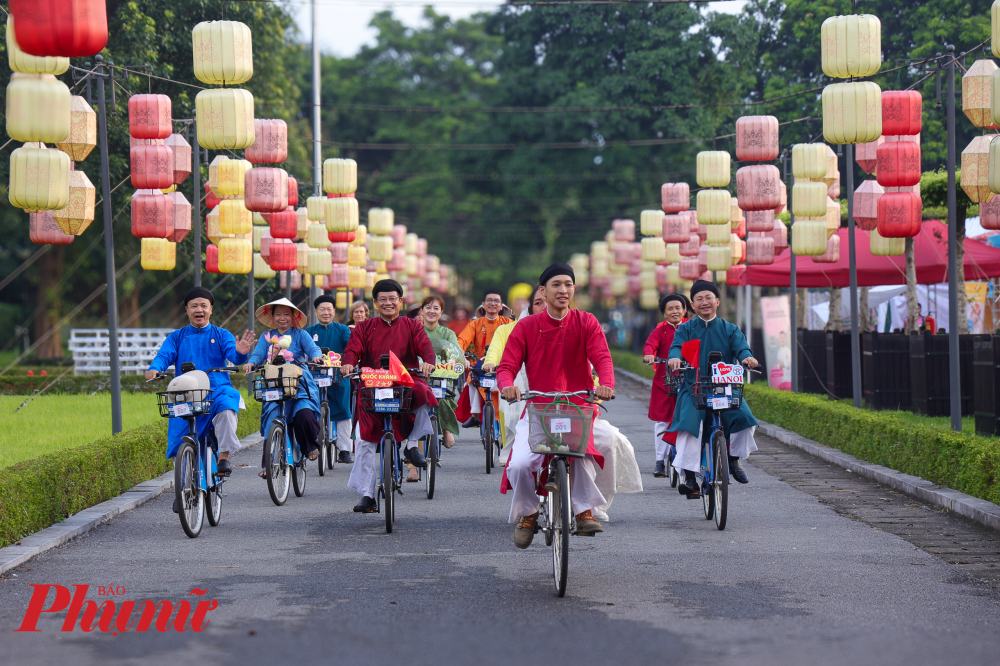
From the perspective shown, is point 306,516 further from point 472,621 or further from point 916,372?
point 916,372

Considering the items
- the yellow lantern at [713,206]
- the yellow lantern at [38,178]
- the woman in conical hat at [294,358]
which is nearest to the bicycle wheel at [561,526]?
the woman in conical hat at [294,358]

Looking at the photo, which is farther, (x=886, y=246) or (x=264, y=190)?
(x=264, y=190)

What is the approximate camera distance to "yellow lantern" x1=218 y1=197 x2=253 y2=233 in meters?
18.3

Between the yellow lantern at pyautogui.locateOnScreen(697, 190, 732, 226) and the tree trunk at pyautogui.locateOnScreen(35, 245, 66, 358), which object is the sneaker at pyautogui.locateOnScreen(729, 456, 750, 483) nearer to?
the yellow lantern at pyautogui.locateOnScreen(697, 190, 732, 226)

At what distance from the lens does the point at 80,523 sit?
359 inches

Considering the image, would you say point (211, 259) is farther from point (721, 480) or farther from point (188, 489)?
point (721, 480)

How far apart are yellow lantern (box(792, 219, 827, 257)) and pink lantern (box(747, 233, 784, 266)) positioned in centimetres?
266

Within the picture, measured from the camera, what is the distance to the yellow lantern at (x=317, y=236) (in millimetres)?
24625

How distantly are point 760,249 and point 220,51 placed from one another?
10924 mm

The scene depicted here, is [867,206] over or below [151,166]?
below

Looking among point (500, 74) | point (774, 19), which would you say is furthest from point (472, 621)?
point (500, 74)

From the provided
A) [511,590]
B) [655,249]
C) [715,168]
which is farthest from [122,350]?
[511,590]

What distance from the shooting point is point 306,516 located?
994cm

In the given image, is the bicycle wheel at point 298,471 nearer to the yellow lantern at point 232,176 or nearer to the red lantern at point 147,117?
the red lantern at point 147,117
